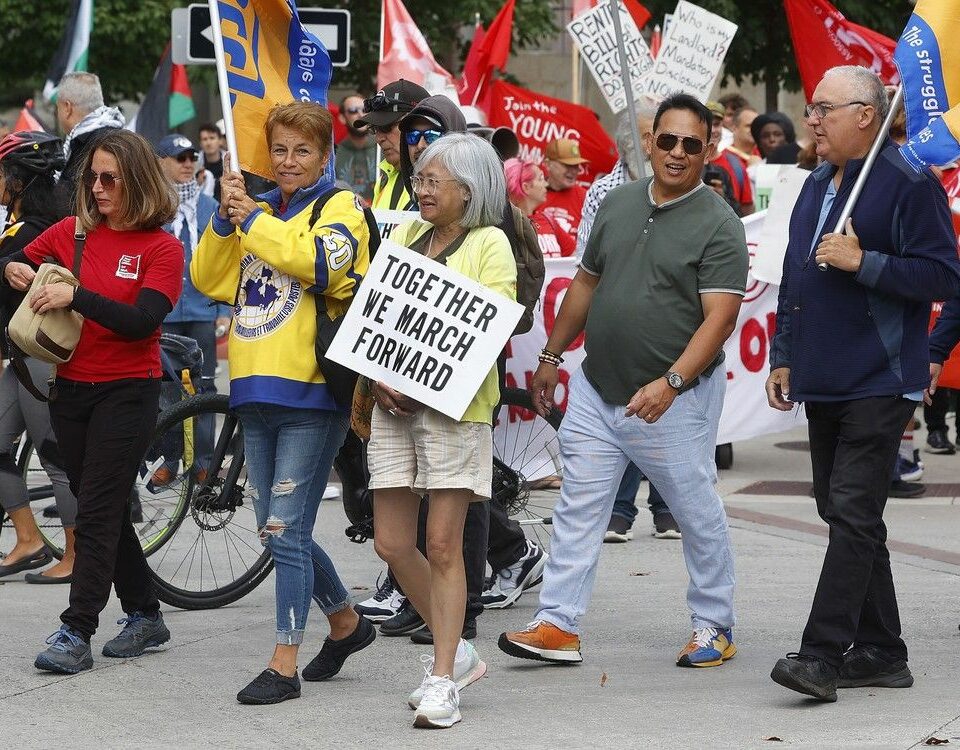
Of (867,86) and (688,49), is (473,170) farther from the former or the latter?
(688,49)

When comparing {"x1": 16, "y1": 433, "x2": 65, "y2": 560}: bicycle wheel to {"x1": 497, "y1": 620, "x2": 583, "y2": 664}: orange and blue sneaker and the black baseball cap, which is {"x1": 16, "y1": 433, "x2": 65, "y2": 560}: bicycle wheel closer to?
the black baseball cap

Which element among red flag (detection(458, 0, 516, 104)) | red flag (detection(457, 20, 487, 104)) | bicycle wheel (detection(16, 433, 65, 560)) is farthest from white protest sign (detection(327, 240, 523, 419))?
red flag (detection(457, 20, 487, 104))

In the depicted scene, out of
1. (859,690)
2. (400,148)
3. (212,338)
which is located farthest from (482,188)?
(212,338)

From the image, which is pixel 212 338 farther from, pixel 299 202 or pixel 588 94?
pixel 588 94

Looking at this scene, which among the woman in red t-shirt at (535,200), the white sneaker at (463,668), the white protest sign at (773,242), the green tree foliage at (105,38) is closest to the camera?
the white sneaker at (463,668)

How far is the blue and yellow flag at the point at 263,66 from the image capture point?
5887 mm

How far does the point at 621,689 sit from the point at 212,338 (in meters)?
5.70

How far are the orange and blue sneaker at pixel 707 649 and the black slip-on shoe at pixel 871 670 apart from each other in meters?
0.49

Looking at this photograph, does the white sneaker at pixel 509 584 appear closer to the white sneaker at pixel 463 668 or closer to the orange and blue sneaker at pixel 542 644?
the orange and blue sneaker at pixel 542 644

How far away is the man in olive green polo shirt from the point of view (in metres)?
5.68

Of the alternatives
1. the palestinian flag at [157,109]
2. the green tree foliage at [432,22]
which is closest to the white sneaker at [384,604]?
the palestinian flag at [157,109]

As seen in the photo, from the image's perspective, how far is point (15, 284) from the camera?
595 cm

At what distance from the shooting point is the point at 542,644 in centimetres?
584

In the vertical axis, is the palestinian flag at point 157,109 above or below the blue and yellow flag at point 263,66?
below
